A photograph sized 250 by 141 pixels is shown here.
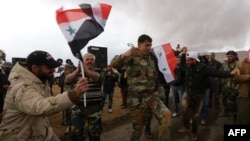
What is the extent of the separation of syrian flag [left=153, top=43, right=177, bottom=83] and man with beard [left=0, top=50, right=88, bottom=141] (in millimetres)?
3363

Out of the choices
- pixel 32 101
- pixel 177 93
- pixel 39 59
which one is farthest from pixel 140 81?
pixel 177 93

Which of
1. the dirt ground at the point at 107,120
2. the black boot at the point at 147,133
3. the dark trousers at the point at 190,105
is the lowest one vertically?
the dirt ground at the point at 107,120

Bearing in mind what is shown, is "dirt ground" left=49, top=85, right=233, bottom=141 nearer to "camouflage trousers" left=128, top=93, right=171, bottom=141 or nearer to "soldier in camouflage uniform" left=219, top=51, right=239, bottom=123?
"soldier in camouflage uniform" left=219, top=51, right=239, bottom=123

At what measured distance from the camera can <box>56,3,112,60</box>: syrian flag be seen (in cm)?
380

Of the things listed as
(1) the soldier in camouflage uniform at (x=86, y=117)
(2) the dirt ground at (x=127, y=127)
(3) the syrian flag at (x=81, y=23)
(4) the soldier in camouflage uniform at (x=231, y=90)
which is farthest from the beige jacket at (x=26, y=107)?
(4) the soldier in camouflage uniform at (x=231, y=90)

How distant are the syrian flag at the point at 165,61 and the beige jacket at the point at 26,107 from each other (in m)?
3.42

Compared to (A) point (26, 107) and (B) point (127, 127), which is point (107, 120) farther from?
(A) point (26, 107)

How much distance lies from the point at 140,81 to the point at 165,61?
3.57ft

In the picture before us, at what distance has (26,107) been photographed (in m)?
2.86

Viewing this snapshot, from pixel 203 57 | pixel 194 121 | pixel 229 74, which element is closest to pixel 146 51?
pixel 229 74

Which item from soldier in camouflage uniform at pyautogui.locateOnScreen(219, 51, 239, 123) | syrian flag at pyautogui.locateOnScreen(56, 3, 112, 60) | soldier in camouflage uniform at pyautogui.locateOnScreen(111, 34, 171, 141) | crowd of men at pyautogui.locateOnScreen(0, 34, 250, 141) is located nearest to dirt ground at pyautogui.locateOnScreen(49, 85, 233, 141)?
crowd of men at pyautogui.locateOnScreen(0, 34, 250, 141)

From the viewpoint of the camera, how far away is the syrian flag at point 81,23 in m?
3.80

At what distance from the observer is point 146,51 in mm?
5695

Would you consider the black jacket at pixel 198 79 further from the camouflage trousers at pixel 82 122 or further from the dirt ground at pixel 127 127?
the camouflage trousers at pixel 82 122
